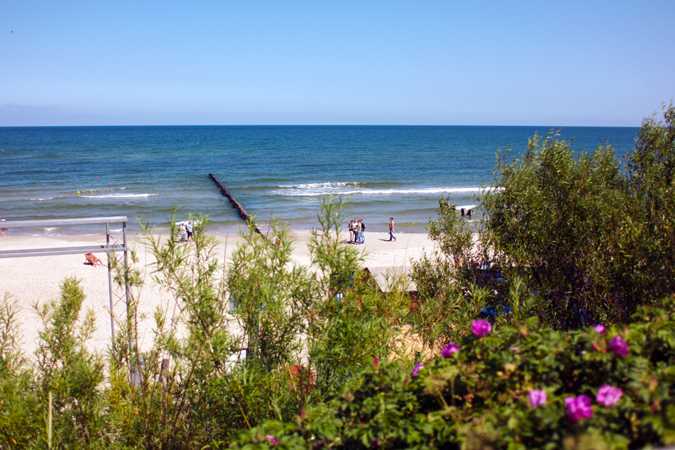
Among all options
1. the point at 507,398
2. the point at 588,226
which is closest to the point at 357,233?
the point at 588,226

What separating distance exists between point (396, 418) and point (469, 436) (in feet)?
2.15

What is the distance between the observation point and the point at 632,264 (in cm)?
696

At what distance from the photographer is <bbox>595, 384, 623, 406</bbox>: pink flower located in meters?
2.50

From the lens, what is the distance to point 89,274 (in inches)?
856

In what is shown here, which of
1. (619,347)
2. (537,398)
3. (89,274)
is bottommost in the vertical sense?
(89,274)

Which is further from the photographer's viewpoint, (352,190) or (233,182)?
(233,182)

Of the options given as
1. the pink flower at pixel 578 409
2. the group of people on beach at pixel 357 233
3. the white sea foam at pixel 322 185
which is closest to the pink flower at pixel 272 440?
the pink flower at pixel 578 409

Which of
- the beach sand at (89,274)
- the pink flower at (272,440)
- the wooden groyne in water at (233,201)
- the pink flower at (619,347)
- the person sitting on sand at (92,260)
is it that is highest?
the pink flower at (619,347)

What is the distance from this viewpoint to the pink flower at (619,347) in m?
2.82

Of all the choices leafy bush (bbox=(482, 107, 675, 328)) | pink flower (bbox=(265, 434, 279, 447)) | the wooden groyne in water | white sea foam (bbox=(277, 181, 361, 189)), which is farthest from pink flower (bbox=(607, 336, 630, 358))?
white sea foam (bbox=(277, 181, 361, 189))

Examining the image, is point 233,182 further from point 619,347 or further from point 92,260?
point 619,347

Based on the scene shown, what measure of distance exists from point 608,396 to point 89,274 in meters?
21.8

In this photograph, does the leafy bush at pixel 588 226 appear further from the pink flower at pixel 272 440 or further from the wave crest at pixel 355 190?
the wave crest at pixel 355 190

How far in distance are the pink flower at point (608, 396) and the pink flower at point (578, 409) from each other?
89 mm
